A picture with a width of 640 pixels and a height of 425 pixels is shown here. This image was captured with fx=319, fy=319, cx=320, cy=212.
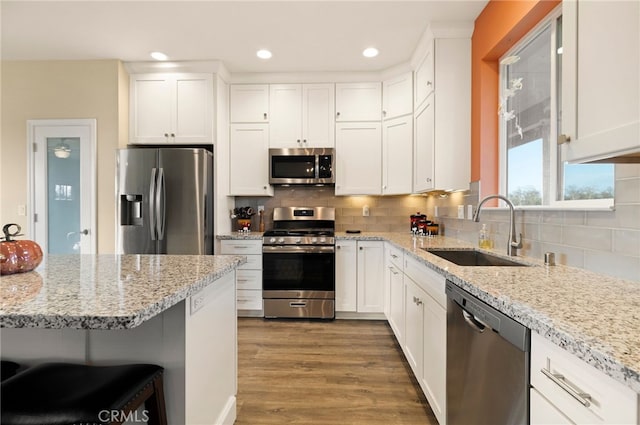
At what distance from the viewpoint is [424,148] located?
9.63 feet

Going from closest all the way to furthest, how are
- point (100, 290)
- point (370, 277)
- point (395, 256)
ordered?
point (100, 290) < point (395, 256) < point (370, 277)

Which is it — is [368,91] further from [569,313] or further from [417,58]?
[569,313]

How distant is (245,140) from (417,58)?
1986 millimetres

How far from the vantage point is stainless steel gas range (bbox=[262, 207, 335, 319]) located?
330 centimetres

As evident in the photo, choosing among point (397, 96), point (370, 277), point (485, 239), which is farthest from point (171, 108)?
point (485, 239)

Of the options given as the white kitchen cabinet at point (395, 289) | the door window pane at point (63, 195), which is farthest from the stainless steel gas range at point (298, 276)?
the door window pane at point (63, 195)

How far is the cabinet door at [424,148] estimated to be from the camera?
9.05 ft

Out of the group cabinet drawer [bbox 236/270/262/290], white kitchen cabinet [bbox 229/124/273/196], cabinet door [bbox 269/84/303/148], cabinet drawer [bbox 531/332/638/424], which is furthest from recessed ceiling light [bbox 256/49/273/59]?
cabinet drawer [bbox 531/332/638/424]

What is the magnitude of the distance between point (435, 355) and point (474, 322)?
566 mm

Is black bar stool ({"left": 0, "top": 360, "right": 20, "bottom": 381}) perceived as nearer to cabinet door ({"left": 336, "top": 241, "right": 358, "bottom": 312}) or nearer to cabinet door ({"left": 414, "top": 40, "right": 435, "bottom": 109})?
cabinet door ({"left": 336, "top": 241, "right": 358, "bottom": 312})

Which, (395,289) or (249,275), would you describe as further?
(249,275)

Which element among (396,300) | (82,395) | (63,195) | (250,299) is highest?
(63,195)

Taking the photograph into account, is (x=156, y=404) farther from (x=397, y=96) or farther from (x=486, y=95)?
(x=397, y=96)

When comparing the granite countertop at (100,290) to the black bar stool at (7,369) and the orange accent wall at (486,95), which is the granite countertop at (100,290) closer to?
the black bar stool at (7,369)
